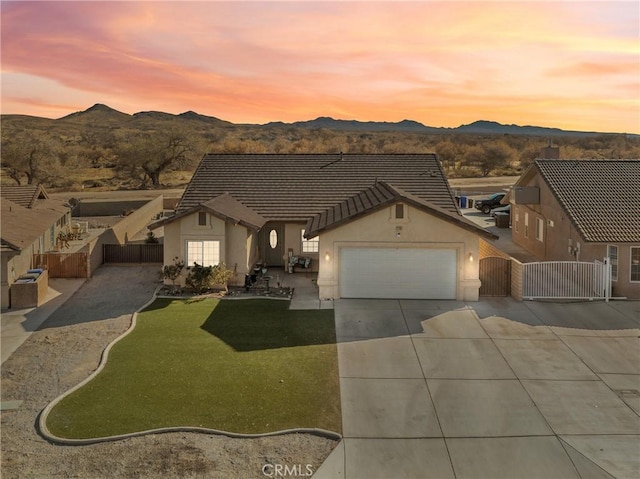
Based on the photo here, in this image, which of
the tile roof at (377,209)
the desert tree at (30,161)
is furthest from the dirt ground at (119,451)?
the desert tree at (30,161)

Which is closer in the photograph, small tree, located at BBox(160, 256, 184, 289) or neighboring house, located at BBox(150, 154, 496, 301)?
neighboring house, located at BBox(150, 154, 496, 301)

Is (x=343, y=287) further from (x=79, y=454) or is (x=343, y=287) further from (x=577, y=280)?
(x=79, y=454)

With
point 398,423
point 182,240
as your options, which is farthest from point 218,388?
point 182,240

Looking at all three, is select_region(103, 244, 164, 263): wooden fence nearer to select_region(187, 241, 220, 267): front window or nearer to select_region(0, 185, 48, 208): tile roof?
select_region(187, 241, 220, 267): front window

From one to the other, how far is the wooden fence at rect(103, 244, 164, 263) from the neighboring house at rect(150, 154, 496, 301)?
327cm

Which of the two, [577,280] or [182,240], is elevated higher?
[182,240]

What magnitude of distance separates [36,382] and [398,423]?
9.16 meters

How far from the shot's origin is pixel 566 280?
20266mm

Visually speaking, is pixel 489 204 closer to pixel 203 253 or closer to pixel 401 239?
pixel 401 239

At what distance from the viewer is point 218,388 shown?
12.8 metres

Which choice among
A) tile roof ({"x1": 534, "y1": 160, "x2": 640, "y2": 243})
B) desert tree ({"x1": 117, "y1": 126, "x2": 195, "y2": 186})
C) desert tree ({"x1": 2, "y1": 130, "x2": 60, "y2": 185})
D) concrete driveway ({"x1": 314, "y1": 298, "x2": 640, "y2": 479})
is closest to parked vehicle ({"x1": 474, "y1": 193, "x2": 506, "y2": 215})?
tile roof ({"x1": 534, "y1": 160, "x2": 640, "y2": 243})

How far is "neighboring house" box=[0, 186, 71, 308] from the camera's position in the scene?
19.7 meters

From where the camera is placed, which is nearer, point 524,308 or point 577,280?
point 524,308

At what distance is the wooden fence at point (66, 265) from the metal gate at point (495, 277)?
670 inches
